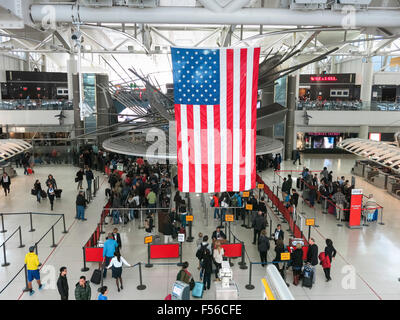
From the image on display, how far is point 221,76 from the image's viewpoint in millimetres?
6996

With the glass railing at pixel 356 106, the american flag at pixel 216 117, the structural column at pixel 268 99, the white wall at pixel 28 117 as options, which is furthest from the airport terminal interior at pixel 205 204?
the glass railing at pixel 356 106

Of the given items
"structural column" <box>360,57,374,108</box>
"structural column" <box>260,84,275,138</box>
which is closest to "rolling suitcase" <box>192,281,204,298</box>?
"structural column" <box>260,84,275,138</box>

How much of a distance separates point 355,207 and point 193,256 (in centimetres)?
742

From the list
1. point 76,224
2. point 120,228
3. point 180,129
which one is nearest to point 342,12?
point 180,129

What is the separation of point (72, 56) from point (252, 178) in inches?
1189

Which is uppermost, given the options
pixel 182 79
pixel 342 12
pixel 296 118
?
pixel 342 12

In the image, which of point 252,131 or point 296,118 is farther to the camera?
point 296,118

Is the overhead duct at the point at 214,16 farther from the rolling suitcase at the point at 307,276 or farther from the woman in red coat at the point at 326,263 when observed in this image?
the rolling suitcase at the point at 307,276

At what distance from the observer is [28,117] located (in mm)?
30156

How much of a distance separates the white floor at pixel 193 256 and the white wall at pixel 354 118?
14.0m

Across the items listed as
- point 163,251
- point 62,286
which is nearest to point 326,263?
point 163,251

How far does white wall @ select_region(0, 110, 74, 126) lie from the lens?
30.0m

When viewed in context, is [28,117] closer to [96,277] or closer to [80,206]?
[80,206]

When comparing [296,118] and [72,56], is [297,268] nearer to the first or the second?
[296,118]
